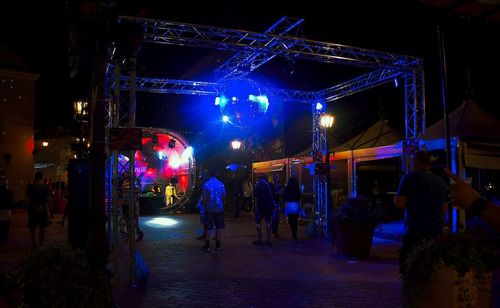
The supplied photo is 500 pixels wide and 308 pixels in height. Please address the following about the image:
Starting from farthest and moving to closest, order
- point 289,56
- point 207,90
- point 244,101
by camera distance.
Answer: point 207,90, point 244,101, point 289,56

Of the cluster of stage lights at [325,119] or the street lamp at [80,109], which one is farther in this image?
the cluster of stage lights at [325,119]

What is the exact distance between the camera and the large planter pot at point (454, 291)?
371 centimetres

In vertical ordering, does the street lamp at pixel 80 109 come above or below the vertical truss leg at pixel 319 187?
above

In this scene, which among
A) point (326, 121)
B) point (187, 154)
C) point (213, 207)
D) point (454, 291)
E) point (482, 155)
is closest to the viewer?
point (454, 291)

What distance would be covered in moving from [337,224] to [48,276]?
22.7 feet

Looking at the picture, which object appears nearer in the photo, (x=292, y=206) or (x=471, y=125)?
(x=471, y=125)

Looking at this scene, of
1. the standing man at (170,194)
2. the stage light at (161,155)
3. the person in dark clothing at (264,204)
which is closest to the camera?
the person in dark clothing at (264,204)

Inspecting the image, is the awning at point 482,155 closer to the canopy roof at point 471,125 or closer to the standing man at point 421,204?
the canopy roof at point 471,125

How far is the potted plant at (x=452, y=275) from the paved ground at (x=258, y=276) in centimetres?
226

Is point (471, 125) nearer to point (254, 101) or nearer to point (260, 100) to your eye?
point (260, 100)

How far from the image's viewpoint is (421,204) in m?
4.86

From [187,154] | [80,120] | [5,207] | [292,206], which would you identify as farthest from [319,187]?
[187,154]

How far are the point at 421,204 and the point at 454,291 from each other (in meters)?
1.29

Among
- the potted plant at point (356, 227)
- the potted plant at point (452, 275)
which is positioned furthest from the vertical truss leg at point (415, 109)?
the potted plant at point (452, 275)
